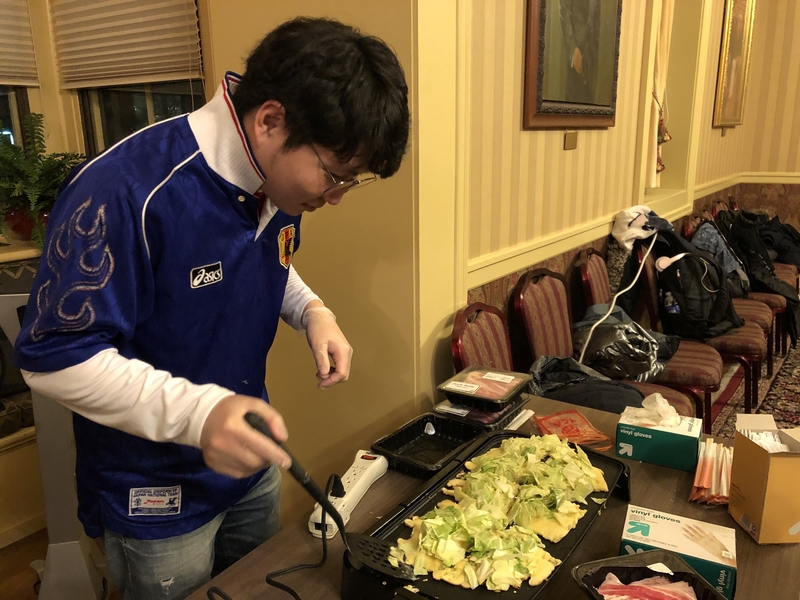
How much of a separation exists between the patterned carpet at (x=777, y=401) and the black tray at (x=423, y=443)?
1.98 metres

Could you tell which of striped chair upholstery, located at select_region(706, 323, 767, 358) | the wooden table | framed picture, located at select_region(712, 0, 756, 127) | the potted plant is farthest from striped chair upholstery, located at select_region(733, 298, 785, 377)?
the potted plant

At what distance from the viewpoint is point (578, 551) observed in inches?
38.6

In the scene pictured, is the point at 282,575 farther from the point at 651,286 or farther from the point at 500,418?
the point at 651,286

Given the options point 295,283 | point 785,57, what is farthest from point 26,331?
point 785,57

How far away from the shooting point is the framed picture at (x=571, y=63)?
2.06 m

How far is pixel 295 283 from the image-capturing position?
1.27 m

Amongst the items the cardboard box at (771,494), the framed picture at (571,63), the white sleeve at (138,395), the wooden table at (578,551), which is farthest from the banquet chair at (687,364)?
the white sleeve at (138,395)

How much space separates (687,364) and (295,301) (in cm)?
186

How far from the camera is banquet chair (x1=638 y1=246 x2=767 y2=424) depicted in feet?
9.29

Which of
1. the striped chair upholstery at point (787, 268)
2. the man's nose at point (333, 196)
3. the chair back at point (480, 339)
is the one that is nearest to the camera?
the man's nose at point (333, 196)

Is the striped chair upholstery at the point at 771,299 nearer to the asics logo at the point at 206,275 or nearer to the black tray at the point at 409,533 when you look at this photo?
the black tray at the point at 409,533

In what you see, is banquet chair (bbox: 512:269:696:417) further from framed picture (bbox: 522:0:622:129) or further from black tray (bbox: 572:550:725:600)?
black tray (bbox: 572:550:725:600)

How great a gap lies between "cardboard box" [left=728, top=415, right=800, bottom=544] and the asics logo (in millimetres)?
897

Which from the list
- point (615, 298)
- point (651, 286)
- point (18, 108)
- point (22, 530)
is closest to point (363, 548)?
point (615, 298)
